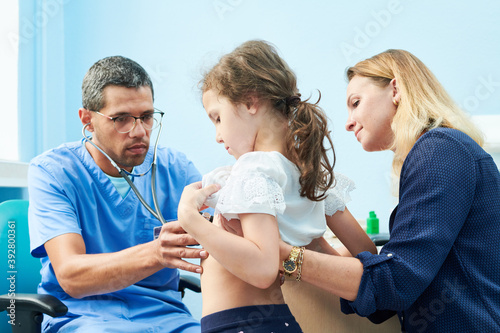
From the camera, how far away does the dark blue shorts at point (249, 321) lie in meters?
0.86

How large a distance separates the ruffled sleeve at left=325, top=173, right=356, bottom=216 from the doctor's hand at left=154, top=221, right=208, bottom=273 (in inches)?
12.4

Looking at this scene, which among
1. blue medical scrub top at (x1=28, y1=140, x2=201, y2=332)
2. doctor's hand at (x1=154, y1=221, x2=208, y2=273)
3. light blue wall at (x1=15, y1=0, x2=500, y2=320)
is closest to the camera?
doctor's hand at (x1=154, y1=221, x2=208, y2=273)

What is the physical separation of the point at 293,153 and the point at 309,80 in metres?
1.48

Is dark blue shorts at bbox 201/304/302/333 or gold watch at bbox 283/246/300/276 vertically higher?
gold watch at bbox 283/246/300/276

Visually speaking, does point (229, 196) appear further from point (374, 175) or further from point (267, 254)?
point (374, 175)

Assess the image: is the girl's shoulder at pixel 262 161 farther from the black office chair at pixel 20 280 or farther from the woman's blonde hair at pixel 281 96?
the black office chair at pixel 20 280

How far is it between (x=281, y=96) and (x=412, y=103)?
318 millimetres

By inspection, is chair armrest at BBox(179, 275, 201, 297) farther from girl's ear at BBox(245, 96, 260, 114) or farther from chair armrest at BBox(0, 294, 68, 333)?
girl's ear at BBox(245, 96, 260, 114)

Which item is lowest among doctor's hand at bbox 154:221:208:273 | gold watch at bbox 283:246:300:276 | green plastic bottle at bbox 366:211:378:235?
green plastic bottle at bbox 366:211:378:235

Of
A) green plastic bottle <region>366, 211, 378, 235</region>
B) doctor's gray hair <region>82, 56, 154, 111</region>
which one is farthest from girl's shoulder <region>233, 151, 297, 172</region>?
green plastic bottle <region>366, 211, 378, 235</region>

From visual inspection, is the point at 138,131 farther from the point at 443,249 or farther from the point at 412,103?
the point at 443,249

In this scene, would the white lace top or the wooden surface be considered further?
the wooden surface

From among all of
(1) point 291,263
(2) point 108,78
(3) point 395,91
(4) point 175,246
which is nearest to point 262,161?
(1) point 291,263

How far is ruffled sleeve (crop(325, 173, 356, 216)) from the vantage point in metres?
1.08
